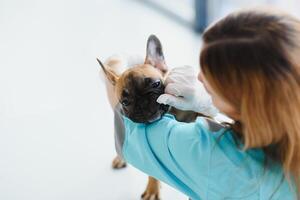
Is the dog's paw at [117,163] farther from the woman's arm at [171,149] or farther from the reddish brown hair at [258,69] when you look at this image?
the reddish brown hair at [258,69]

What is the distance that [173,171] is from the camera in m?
0.97

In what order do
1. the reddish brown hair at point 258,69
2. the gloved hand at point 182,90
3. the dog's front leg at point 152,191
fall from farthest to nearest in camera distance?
the dog's front leg at point 152,191
the gloved hand at point 182,90
the reddish brown hair at point 258,69

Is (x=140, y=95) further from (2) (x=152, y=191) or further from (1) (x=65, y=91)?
(1) (x=65, y=91)

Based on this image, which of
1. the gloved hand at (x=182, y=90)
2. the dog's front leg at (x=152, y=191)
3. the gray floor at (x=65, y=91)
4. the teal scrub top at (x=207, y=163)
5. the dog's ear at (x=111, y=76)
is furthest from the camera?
the gray floor at (x=65, y=91)

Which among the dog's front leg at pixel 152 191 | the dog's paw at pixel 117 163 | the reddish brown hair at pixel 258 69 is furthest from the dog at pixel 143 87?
the dog's paw at pixel 117 163

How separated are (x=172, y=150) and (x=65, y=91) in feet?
4.39

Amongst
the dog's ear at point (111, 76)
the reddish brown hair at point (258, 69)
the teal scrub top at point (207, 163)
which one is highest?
the reddish brown hair at point (258, 69)

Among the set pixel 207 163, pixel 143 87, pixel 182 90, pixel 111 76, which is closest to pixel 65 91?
pixel 111 76

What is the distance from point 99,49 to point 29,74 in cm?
43

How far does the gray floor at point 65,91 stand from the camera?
5.44ft

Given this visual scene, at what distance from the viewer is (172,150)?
0.92 metres

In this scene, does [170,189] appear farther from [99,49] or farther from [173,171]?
[99,49]

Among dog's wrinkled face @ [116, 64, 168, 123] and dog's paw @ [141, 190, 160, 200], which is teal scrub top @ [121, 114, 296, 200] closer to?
dog's wrinkled face @ [116, 64, 168, 123]

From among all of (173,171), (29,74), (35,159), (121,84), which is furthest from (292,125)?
(29,74)
